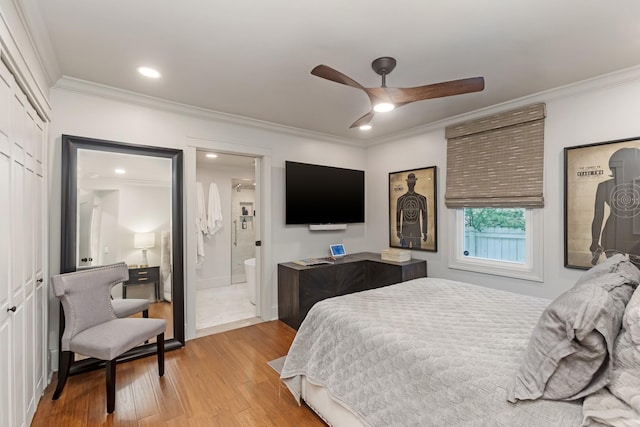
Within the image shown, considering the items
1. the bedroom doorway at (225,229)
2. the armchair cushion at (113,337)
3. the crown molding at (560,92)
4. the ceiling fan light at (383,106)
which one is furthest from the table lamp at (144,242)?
the crown molding at (560,92)

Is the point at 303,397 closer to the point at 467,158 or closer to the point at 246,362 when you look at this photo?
the point at 246,362

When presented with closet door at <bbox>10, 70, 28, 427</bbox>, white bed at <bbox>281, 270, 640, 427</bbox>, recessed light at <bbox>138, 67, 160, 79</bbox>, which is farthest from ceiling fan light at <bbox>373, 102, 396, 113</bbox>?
closet door at <bbox>10, 70, 28, 427</bbox>

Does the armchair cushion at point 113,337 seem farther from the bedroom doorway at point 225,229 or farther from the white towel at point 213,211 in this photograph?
the white towel at point 213,211

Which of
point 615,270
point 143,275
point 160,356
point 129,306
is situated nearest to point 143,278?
point 143,275

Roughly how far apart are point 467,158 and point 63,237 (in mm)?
4116

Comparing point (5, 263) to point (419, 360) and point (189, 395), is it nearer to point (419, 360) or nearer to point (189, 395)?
point (189, 395)

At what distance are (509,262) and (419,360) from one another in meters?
2.40

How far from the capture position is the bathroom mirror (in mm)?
2645

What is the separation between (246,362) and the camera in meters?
2.81

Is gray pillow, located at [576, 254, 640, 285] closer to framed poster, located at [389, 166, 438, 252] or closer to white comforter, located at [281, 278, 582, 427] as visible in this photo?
white comforter, located at [281, 278, 582, 427]

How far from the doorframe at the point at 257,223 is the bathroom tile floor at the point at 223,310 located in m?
0.24

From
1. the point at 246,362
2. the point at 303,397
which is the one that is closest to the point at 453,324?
the point at 303,397

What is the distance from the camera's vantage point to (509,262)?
3.29 meters

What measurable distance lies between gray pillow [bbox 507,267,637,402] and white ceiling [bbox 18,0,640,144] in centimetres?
164
